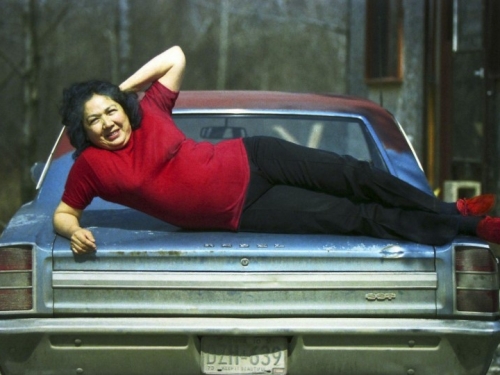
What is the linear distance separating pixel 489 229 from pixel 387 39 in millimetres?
13113

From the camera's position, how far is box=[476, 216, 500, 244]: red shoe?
4.69 meters

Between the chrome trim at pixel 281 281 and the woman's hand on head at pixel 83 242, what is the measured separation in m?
0.18

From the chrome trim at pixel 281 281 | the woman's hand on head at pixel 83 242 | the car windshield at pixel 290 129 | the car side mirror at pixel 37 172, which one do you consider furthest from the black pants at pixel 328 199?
the car side mirror at pixel 37 172

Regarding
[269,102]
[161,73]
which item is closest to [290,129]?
[269,102]

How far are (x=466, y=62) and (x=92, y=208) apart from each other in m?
8.77

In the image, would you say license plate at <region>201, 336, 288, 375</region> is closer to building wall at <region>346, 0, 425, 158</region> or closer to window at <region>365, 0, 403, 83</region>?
building wall at <region>346, 0, 425, 158</region>

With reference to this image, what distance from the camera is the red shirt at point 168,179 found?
473 cm

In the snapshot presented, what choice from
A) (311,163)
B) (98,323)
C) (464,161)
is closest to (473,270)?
(311,163)

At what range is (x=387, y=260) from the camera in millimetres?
4535

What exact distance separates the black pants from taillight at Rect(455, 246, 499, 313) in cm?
13

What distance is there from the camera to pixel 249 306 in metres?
4.53

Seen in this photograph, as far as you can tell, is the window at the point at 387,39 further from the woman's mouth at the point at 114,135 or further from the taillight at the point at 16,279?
the taillight at the point at 16,279

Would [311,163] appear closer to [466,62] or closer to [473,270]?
[473,270]

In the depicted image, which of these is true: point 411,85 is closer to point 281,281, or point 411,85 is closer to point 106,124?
point 106,124
